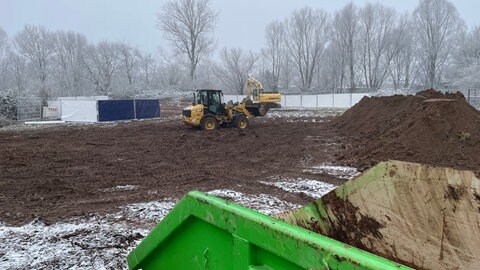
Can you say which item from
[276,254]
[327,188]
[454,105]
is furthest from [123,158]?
[276,254]

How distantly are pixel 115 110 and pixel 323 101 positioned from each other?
95.8ft

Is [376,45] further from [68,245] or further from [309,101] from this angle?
[68,245]

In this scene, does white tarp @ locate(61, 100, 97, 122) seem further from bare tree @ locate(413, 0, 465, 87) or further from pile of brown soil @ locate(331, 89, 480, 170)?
bare tree @ locate(413, 0, 465, 87)

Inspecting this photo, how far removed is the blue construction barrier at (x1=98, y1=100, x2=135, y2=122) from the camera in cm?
2795

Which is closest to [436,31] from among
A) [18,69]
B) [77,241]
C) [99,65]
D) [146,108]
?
[146,108]

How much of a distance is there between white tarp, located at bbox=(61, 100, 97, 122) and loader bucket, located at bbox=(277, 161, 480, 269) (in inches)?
1090

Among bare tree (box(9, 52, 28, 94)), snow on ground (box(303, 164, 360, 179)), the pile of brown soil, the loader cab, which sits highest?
Answer: bare tree (box(9, 52, 28, 94))

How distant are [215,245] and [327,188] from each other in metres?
5.88

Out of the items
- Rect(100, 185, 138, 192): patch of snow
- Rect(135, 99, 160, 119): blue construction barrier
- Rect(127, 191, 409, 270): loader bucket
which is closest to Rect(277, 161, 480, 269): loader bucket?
Rect(127, 191, 409, 270): loader bucket

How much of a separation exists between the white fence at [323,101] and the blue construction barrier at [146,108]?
24.4 meters

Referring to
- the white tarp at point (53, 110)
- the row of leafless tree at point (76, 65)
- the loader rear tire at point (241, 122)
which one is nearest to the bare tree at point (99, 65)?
the row of leafless tree at point (76, 65)

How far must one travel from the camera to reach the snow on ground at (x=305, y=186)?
24.5 feet

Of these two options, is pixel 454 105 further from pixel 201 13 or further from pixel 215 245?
pixel 201 13

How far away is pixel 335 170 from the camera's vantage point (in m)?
9.66
